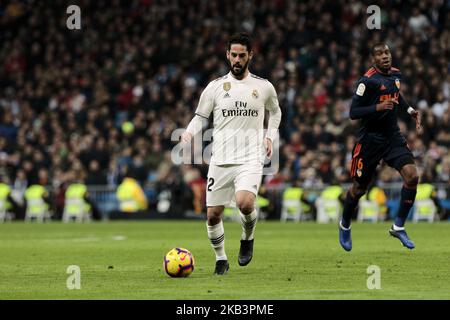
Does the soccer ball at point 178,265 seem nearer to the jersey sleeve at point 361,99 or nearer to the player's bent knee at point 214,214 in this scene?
the player's bent knee at point 214,214

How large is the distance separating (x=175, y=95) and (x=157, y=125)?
1.95 meters

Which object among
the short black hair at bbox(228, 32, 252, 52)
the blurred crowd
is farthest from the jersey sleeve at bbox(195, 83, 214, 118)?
the blurred crowd

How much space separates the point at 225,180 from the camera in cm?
1161

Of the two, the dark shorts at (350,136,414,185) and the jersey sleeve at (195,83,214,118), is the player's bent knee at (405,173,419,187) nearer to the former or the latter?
the dark shorts at (350,136,414,185)

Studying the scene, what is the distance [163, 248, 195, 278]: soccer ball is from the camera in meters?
11.5

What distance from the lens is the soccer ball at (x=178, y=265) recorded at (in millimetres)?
11492

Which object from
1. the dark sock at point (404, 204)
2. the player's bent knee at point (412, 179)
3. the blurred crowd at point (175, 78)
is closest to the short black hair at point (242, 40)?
the player's bent knee at point (412, 179)

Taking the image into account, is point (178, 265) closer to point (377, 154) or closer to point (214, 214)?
point (214, 214)

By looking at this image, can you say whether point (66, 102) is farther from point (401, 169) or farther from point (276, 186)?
point (401, 169)

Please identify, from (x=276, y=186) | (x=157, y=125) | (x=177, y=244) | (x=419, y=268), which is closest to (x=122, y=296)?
(x=419, y=268)

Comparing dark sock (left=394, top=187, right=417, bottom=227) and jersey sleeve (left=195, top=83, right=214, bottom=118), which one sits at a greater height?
jersey sleeve (left=195, top=83, right=214, bottom=118)

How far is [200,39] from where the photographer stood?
34812 millimetres

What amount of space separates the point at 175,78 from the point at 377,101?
68.3 ft

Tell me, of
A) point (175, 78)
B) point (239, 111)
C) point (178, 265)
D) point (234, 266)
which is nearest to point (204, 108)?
point (239, 111)
